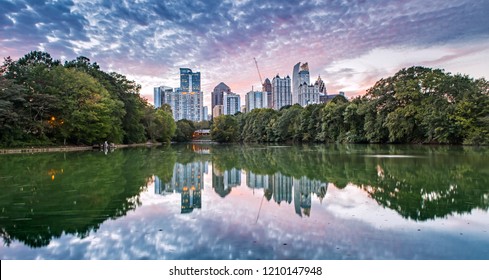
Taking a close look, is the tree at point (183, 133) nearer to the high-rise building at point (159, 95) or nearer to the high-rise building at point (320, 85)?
the high-rise building at point (320, 85)

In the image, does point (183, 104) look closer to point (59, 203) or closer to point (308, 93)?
point (308, 93)

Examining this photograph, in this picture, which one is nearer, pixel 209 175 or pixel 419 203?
pixel 419 203

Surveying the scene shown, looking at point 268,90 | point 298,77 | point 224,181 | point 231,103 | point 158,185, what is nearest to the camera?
point 158,185

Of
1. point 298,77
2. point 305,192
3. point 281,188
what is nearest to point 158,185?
point 281,188

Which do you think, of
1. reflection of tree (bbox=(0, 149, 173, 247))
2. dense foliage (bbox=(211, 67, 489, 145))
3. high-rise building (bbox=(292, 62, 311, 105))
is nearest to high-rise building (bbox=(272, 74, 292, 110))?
high-rise building (bbox=(292, 62, 311, 105))

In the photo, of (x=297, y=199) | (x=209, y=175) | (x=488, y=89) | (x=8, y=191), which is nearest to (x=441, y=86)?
(x=488, y=89)

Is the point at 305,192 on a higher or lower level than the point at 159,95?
lower

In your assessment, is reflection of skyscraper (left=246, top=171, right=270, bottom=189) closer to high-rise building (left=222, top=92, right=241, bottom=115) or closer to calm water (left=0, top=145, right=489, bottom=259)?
calm water (left=0, top=145, right=489, bottom=259)
